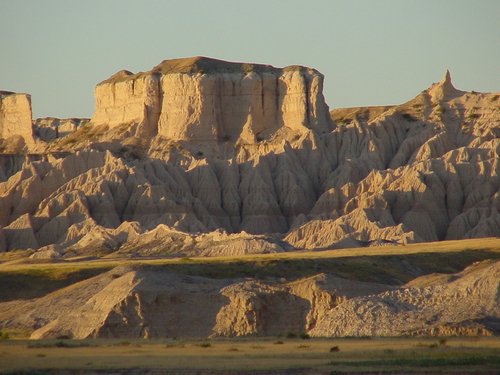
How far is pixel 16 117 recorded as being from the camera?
A: 6900 inches

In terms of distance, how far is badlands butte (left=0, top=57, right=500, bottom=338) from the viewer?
81938 millimetres

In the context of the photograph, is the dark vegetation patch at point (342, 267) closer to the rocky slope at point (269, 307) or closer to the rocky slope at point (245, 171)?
the rocky slope at point (269, 307)

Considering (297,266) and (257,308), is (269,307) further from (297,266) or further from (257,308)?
(297,266)

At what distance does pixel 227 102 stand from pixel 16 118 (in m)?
33.7

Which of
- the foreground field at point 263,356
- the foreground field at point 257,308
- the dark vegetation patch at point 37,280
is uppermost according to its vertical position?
the foreground field at point 263,356

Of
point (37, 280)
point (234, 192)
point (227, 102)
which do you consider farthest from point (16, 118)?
point (37, 280)

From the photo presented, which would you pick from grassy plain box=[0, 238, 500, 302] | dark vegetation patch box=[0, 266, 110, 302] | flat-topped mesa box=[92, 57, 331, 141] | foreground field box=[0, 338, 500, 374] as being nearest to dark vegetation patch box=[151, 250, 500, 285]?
grassy plain box=[0, 238, 500, 302]

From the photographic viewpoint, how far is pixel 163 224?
410 ft

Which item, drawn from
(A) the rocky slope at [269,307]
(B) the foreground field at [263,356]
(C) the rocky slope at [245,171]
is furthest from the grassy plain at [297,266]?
(B) the foreground field at [263,356]

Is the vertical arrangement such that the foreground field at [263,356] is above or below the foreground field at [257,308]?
above

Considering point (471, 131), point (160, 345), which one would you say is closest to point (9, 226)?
point (471, 131)

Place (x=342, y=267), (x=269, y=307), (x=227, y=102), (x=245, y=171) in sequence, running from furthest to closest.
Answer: (x=227, y=102), (x=245, y=171), (x=342, y=267), (x=269, y=307)

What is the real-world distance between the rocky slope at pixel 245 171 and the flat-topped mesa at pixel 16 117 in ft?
41.3

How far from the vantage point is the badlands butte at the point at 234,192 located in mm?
81938
